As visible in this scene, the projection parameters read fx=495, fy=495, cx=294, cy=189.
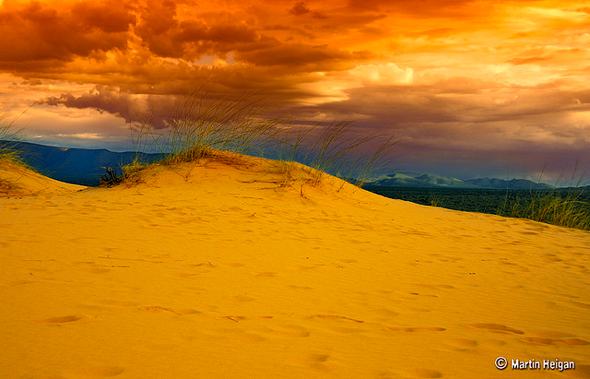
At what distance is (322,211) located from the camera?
995cm

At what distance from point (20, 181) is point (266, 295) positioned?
38.3 ft

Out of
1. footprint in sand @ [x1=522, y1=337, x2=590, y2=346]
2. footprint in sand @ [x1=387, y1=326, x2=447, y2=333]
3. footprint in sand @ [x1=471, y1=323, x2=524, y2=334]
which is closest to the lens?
footprint in sand @ [x1=522, y1=337, x2=590, y2=346]

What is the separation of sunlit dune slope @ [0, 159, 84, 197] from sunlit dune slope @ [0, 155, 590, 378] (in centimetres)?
331

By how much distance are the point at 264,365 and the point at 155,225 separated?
498cm

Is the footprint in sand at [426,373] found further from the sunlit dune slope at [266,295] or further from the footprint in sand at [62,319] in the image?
the footprint in sand at [62,319]

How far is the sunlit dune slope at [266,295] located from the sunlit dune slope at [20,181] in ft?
10.9

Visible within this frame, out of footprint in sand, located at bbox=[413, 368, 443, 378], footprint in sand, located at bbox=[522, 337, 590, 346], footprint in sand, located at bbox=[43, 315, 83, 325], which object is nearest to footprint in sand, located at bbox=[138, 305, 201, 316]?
footprint in sand, located at bbox=[43, 315, 83, 325]

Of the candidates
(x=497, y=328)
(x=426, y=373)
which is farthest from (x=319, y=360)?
(x=497, y=328)

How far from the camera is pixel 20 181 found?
1337cm

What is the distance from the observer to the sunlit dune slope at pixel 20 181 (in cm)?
1219

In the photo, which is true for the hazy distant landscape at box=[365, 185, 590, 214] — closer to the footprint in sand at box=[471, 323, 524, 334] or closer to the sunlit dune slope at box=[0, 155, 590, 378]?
the sunlit dune slope at box=[0, 155, 590, 378]

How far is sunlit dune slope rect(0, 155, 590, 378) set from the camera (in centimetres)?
282

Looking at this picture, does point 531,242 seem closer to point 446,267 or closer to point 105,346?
point 446,267

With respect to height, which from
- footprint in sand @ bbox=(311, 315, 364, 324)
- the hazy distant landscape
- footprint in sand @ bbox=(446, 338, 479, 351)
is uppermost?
the hazy distant landscape
